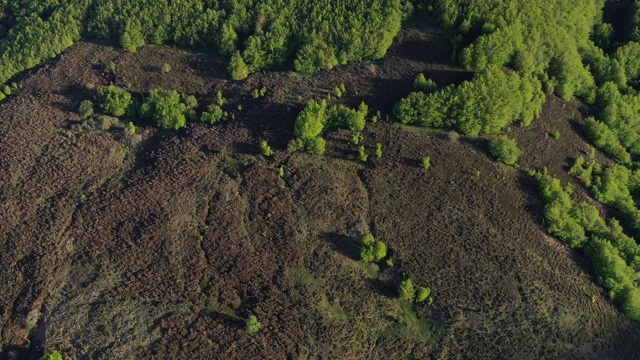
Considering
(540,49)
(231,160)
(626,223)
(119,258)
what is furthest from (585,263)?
(119,258)

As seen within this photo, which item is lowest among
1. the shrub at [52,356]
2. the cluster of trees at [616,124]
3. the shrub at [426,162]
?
the shrub at [52,356]

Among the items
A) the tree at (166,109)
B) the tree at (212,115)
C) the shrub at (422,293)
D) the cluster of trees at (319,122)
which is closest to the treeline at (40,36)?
the tree at (166,109)

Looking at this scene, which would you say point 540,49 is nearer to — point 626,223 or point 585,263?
point 626,223

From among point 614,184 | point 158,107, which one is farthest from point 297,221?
point 614,184

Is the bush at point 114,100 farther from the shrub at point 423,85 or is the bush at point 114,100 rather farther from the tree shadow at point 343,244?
the shrub at point 423,85

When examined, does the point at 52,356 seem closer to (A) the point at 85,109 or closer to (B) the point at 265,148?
(B) the point at 265,148

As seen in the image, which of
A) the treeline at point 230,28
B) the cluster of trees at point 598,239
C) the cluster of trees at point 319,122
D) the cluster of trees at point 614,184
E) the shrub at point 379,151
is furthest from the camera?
the treeline at point 230,28

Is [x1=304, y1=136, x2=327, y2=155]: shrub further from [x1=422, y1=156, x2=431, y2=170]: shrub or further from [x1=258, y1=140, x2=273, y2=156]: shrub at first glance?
[x1=422, y1=156, x2=431, y2=170]: shrub
